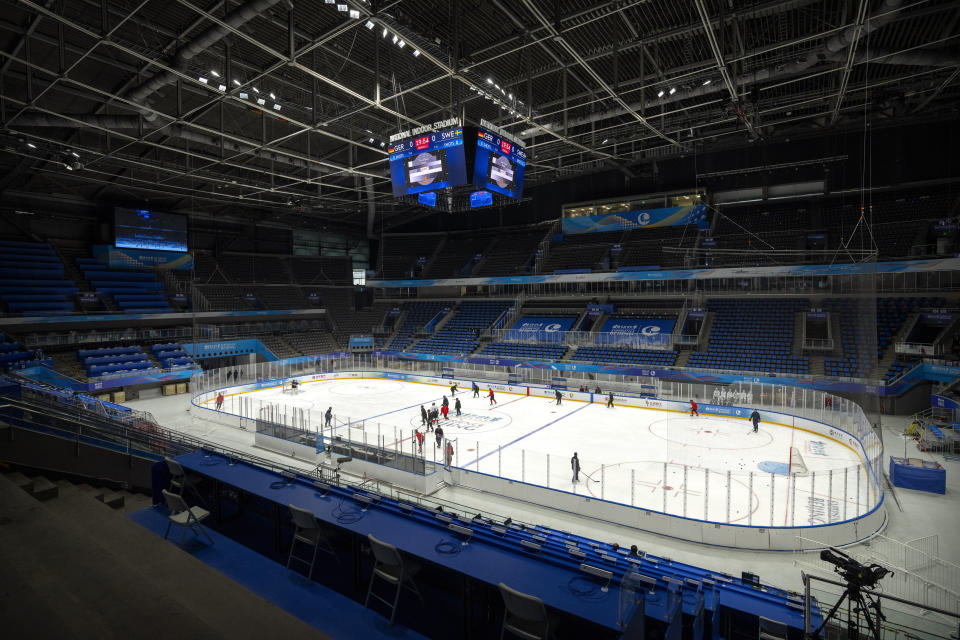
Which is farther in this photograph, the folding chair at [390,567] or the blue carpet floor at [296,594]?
the folding chair at [390,567]

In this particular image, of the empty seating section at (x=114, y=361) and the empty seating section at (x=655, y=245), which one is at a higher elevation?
the empty seating section at (x=655, y=245)

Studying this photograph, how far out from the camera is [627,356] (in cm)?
2838

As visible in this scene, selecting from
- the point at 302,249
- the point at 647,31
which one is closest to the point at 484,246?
the point at 302,249

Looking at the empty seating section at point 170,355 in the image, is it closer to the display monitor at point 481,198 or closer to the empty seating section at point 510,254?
the empty seating section at point 510,254

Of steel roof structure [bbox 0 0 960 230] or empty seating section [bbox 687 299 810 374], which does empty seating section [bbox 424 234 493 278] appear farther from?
empty seating section [bbox 687 299 810 374]

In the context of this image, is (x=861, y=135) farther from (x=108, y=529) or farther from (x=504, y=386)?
(x=108, y=529)

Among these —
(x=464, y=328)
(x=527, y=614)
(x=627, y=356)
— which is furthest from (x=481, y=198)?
(x=464, y=328)

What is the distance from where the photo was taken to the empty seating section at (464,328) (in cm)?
3638

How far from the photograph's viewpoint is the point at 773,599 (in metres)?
5.09

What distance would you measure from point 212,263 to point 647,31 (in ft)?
125

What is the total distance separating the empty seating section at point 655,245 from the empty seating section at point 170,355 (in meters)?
29.7

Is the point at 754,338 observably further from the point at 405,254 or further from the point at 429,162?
the point at 405,254

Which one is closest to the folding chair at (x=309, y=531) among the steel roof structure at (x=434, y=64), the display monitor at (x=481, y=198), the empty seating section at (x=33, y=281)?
the steel roof structure at (x=434, y=64)

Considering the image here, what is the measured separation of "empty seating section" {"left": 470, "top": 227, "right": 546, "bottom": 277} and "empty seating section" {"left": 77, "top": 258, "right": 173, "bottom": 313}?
2395 centimetres
